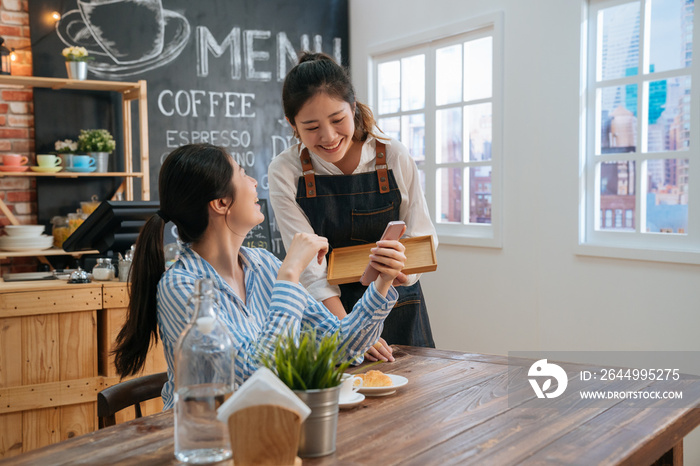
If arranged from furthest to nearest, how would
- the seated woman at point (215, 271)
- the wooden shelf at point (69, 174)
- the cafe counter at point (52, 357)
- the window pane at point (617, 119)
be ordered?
the wooden shelf at point (69, 174) < the window pane at point (617, 119) < the cafe counter at point (52, 357) < the seated woman at point (215, 271)

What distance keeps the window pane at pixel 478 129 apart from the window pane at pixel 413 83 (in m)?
0.41

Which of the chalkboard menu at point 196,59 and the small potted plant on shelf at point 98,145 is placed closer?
the small potted plant on shelf at point 98,145

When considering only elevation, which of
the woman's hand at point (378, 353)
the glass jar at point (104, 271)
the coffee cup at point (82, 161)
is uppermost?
the coffee cup at point (82, 161)

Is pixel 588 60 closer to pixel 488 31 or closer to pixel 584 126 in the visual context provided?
pixel 584 126

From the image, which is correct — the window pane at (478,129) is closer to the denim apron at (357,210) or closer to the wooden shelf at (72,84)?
the wooden shelf at (72,84)

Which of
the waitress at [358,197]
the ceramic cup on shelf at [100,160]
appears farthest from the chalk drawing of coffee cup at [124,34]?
the waitress at [358,197]

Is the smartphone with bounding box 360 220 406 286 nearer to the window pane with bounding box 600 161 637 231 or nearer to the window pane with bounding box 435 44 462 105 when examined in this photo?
the window pane with bounding box 600 161 637 231

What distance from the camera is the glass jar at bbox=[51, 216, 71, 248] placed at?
3.76 m

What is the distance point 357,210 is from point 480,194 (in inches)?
84.9

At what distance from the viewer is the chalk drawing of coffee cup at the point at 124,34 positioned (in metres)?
4.00

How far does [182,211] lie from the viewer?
1.61 meters

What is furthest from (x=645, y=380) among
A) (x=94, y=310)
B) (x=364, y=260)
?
(x=94, y=310)

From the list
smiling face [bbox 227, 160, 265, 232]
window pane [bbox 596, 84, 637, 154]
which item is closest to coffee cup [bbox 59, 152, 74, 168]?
smiling face [bbox 227, 160, 265, 232]

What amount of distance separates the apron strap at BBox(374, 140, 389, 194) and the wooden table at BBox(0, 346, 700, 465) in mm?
812
